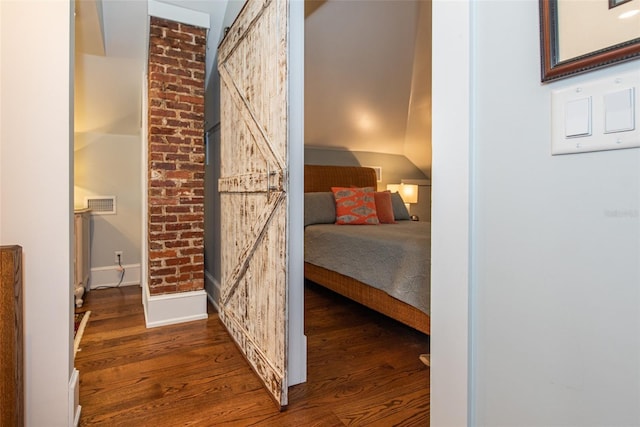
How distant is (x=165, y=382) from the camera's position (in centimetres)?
181

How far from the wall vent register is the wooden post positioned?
9.56 ft

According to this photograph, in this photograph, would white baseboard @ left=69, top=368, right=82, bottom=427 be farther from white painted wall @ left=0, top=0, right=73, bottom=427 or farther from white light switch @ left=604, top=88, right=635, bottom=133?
white light switch @ left=604, top=88, right=635, bottom=133

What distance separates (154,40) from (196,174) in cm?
106

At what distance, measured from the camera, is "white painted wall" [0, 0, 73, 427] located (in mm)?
1231

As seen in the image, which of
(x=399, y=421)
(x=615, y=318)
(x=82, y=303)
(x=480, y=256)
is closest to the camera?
(x=615, y=318)

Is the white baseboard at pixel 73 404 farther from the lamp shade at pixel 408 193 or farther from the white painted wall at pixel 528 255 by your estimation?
the lamp shade at pixel 408 193

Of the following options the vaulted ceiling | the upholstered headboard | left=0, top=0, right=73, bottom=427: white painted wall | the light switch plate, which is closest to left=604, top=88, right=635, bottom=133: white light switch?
the light switch plate

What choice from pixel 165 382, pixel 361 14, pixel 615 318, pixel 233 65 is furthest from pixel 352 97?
pixel 615 318

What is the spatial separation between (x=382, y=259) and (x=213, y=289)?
173 centimetres

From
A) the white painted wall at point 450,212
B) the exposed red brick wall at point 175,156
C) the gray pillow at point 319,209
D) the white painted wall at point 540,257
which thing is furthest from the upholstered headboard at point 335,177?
the white painted wall at point 540,257

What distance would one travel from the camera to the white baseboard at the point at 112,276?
368 cm

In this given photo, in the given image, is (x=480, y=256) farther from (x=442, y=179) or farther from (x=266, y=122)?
(x=266, y=122)

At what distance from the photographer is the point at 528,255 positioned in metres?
0.68

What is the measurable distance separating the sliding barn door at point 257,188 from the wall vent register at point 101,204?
2.03 m
